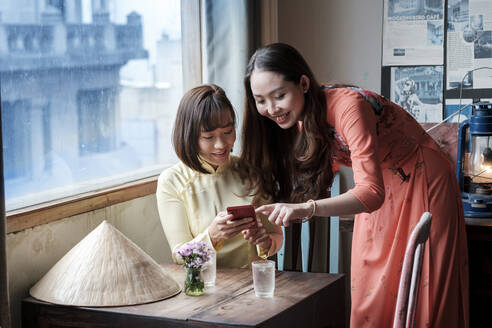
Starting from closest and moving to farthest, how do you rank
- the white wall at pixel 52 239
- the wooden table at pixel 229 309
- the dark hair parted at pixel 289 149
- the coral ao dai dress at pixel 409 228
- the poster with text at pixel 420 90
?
the wooden table at pixel 229 309, the white wall at pixel 52 239, the dark hair parted at pixel 289 149, the coral ao dai dress at pixel 409 228, the poster with text at pixel 420 90

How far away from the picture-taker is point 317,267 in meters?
2.62

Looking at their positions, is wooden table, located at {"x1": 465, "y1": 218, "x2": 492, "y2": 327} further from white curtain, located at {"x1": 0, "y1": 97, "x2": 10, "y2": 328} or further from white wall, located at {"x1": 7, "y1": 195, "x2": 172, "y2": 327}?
white curtain, located at {"x1": 0, "y1": 97, "x2": 10, "y2": 328}

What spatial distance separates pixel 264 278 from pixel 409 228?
632 mm

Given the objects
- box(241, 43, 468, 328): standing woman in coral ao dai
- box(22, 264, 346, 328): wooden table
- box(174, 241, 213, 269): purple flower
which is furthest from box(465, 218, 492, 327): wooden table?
box(174, 241, 213, 269): purple flower

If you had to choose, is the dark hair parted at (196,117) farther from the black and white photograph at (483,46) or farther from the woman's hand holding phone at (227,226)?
the black and white photograph at (483,46)

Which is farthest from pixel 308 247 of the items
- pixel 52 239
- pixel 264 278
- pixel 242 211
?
pixel 52 239

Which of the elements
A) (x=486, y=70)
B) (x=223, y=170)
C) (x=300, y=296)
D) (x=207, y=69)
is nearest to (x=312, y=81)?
(x=223, y=170)

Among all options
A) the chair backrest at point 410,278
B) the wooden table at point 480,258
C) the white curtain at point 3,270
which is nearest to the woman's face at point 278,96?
the chair backrest at point 410,278

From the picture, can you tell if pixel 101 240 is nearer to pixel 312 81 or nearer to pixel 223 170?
pixel 223 170

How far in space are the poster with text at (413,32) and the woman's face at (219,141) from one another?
1262mm

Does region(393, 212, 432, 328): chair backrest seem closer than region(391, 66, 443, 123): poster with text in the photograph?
Yes

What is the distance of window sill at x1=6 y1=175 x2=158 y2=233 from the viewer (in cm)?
175

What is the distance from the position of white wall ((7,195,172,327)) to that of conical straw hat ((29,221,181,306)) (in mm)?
81

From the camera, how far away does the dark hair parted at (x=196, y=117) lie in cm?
192
